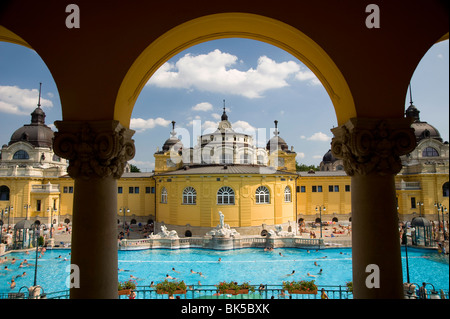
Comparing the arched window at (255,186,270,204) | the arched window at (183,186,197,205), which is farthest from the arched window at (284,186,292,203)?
the arched window at (183,186,197,205)

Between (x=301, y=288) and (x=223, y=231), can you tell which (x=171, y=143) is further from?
(x=301, y=288)

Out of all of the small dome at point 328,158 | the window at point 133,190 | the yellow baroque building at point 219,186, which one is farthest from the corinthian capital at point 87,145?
the small dome at point 328,158

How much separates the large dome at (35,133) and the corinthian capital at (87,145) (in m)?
57.0

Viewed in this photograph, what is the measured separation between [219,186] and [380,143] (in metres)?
31.2

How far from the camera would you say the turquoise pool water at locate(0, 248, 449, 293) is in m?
20.8

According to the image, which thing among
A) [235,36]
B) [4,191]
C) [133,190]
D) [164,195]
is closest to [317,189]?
[164,195]

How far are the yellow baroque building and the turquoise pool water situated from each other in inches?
279

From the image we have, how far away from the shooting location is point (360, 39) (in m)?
4.57

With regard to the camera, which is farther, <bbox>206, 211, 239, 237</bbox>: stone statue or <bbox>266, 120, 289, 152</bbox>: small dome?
<bbox>266, 120, 289, 152</bbox>: small dome

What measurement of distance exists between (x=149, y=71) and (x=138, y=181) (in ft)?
146

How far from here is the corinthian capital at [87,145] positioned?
4.51m

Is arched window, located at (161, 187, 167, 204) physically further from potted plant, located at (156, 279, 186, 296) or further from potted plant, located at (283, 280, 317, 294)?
potted plant, located at (283, 280, 317, 294)

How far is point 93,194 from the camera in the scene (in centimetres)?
458
